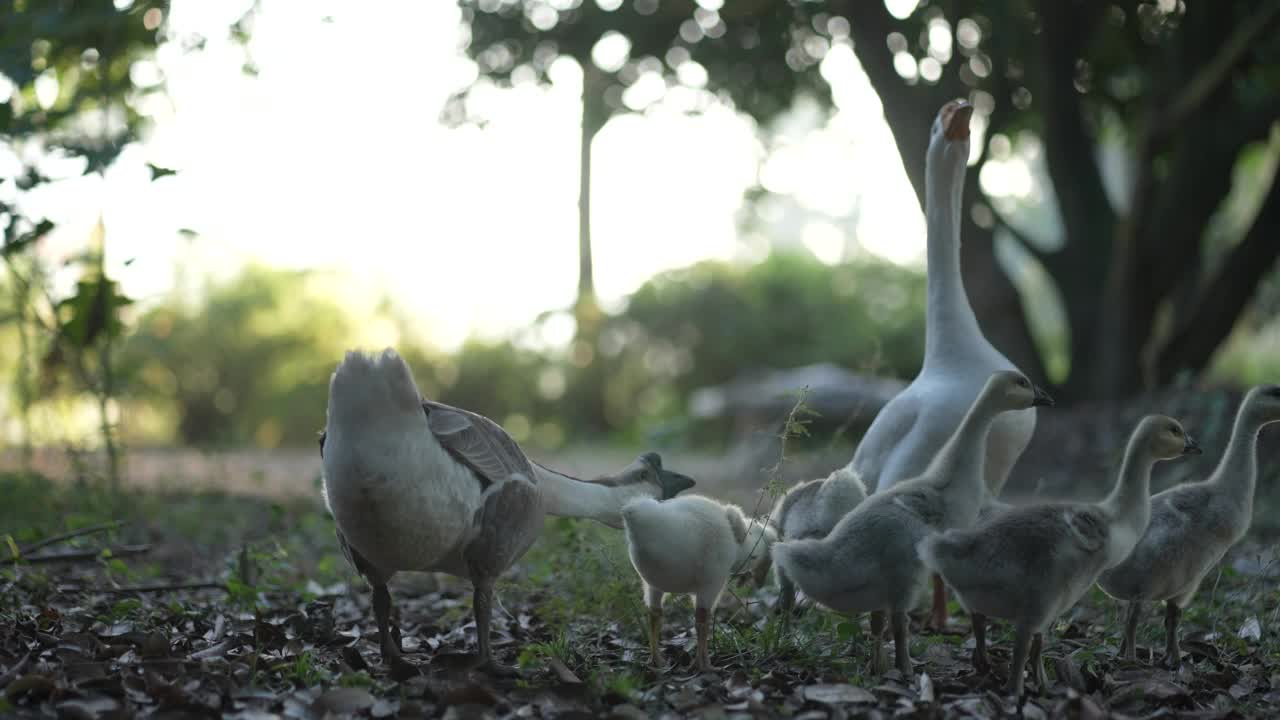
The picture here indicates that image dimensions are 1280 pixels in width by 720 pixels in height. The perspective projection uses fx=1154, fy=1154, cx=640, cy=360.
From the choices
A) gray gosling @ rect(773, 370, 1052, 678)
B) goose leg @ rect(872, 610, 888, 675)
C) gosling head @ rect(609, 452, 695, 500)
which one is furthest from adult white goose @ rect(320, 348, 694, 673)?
goose leg @ rect(872, 610, 888, 675)

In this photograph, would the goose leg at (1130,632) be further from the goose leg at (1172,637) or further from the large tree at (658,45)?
the large tree at (658,45)

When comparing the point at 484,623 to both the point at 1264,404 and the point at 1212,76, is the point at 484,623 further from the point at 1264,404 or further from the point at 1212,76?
the point at 1212,76

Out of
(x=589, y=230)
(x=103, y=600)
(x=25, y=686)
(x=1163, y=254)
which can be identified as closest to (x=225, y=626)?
(x=103, y=600)

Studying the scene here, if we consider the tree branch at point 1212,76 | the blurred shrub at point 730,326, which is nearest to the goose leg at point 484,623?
the tree branch at point 1212,76

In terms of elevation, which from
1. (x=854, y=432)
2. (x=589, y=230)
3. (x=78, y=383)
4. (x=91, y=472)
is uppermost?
(x=589, y=230)

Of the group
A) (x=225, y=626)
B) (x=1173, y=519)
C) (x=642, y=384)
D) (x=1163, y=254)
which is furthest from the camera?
(x=642, y=384)

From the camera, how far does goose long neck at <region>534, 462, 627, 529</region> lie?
408 cm

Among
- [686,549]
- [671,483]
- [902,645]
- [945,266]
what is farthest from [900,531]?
[945,266]

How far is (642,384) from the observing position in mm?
21203

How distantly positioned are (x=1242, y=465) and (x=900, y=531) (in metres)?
1.47

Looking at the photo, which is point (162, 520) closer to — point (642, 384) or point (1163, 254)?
point (1163, 254)

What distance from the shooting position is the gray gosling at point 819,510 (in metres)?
4.25

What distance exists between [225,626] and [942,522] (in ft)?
9.20

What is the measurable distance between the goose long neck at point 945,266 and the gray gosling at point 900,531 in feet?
3.93
